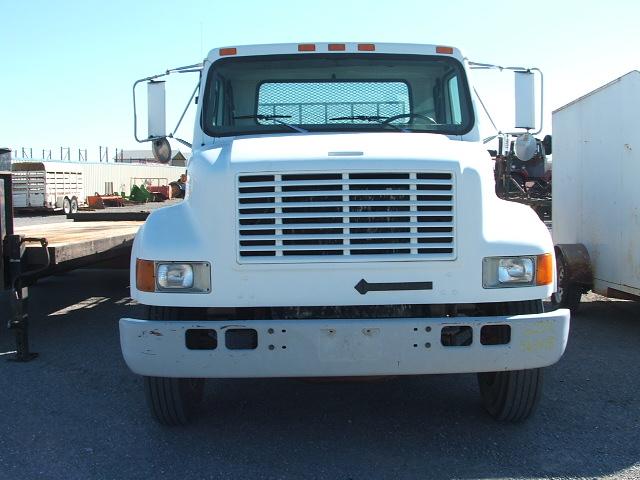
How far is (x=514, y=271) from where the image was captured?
12.3 feet

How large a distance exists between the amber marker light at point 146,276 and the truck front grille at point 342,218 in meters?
0.50

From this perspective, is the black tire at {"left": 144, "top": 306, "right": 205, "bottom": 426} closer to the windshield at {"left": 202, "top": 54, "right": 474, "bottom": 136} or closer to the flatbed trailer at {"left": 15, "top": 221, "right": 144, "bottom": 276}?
the windshield at {"left": 202, "top": 54, "right": 474, "bottom": 136}

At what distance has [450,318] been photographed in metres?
3.69

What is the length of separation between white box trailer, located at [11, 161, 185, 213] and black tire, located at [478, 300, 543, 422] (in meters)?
29.7

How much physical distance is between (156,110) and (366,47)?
1753 millimetres

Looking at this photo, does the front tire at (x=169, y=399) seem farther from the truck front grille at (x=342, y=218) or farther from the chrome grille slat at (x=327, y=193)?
the chrome grille slat at (x=327, y=193)

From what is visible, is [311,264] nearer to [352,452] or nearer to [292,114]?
[352,452]

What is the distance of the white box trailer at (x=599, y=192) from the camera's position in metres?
6.80

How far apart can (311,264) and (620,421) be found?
241 cm

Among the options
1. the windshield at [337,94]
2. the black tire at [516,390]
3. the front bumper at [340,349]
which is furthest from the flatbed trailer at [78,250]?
the black tire at [516,390]

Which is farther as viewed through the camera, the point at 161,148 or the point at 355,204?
the point at 161,148

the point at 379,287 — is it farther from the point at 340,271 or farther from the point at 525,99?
the point at 525,99

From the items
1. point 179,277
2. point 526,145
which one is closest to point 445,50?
point 526,145

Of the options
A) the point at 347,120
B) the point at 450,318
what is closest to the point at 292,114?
the point at 347,120
